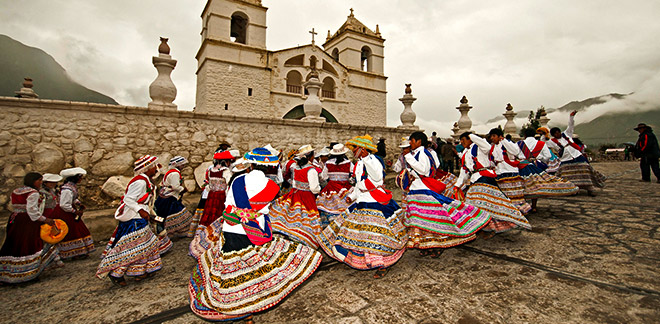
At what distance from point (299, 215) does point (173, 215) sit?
2.66m

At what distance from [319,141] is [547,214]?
626 cm

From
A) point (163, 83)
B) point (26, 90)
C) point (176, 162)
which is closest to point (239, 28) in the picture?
point (26, 90)

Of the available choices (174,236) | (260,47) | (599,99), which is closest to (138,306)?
Answer: (174,236)

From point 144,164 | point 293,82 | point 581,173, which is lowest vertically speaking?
point 581,173

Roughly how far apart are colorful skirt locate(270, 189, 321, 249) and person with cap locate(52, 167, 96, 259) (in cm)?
318

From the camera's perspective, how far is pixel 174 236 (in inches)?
211

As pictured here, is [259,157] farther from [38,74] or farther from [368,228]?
[38,74]

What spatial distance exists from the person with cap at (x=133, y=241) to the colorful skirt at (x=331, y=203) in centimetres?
290

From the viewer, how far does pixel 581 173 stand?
757 cm

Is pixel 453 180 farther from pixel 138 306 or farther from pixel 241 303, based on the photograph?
pixel 138 306

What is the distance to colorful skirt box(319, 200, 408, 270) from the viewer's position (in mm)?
3166

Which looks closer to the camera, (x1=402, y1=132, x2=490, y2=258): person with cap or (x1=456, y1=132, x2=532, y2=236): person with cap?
(x1=402, y1=132, x2=490, y2=258): person with cap

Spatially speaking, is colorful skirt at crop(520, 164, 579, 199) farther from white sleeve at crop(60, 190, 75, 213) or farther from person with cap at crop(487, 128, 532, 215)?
white sleeve at crop(60, 190, 75, 213)

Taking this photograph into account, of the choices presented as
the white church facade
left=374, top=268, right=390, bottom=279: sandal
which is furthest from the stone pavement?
the white church facade
